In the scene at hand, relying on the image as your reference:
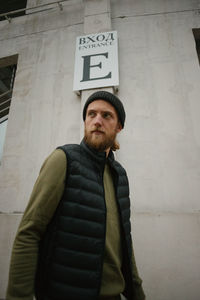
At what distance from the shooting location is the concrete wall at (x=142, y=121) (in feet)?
6.78

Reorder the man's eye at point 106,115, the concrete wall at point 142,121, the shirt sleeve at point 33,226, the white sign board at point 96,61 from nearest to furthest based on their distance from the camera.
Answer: the shirt sleeve at point 33,226, the man's eye at point 106,115, the concrete wall at point 142,121, the white sign board at point 96,61

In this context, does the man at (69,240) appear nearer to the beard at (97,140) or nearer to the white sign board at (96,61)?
the beard at (97,140)

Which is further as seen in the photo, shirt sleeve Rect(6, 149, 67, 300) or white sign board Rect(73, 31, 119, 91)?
white sign board Rect(73, 31, 119, 91)

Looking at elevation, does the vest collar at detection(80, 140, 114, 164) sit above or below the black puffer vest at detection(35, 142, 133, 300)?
above

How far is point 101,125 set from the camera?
1.25 metres

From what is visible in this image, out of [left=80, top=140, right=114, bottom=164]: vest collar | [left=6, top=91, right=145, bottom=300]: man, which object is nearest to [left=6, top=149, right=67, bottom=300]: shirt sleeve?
[left=6, top=91, right=145, bottom=300]: man

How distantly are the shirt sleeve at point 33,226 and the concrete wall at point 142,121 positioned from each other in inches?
64.1

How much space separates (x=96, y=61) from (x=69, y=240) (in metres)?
2.94

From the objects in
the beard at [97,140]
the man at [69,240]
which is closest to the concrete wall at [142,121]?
the man at [69,240]

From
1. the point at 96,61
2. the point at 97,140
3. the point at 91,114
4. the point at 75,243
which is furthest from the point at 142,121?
the point at 75,243

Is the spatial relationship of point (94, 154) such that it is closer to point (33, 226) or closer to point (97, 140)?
point (97, 140)

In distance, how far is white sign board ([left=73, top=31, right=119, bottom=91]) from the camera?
2785mm

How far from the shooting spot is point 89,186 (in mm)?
994

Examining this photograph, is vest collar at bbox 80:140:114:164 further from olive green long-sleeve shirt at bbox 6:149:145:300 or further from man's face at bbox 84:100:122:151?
olive green long-sleeve shirt at bbox 6:149:145:300
